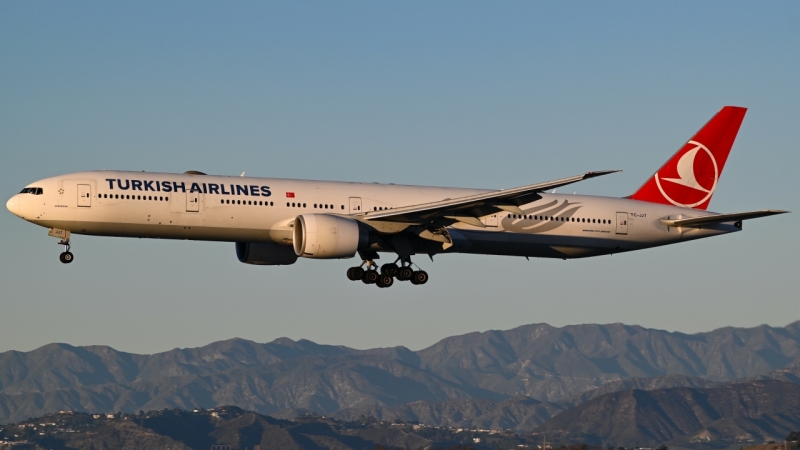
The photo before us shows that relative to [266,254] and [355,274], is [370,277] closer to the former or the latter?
[355,274]

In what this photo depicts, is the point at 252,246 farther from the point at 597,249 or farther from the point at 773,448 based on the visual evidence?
the point at 773,448

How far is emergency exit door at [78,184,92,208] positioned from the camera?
4966 centimetres

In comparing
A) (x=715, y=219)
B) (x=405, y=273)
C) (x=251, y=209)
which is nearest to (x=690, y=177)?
(x=715, y=219)

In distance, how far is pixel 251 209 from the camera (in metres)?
51.2

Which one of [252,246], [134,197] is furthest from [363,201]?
[134,197]

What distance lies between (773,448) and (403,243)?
87506 mm

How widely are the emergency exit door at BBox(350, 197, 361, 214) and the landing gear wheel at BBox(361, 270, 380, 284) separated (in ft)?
10.8

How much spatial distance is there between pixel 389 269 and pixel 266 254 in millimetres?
5947

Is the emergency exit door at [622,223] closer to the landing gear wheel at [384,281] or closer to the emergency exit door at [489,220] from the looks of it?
the emergency exit door at [489,220]

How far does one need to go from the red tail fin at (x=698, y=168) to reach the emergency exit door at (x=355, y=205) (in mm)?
17091

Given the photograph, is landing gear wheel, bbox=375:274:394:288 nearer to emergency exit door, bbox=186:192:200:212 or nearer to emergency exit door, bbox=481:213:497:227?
emergency exit door, bbox=481:213:497:227

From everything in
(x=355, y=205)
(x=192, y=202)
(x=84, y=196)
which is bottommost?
(x=355, y=205)

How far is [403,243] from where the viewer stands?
54219 millimetres

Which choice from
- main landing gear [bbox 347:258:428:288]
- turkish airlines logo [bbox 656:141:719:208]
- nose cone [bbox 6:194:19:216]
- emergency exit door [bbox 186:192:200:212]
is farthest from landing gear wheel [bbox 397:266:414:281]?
nose cone [bbox 6:194:19:216]
